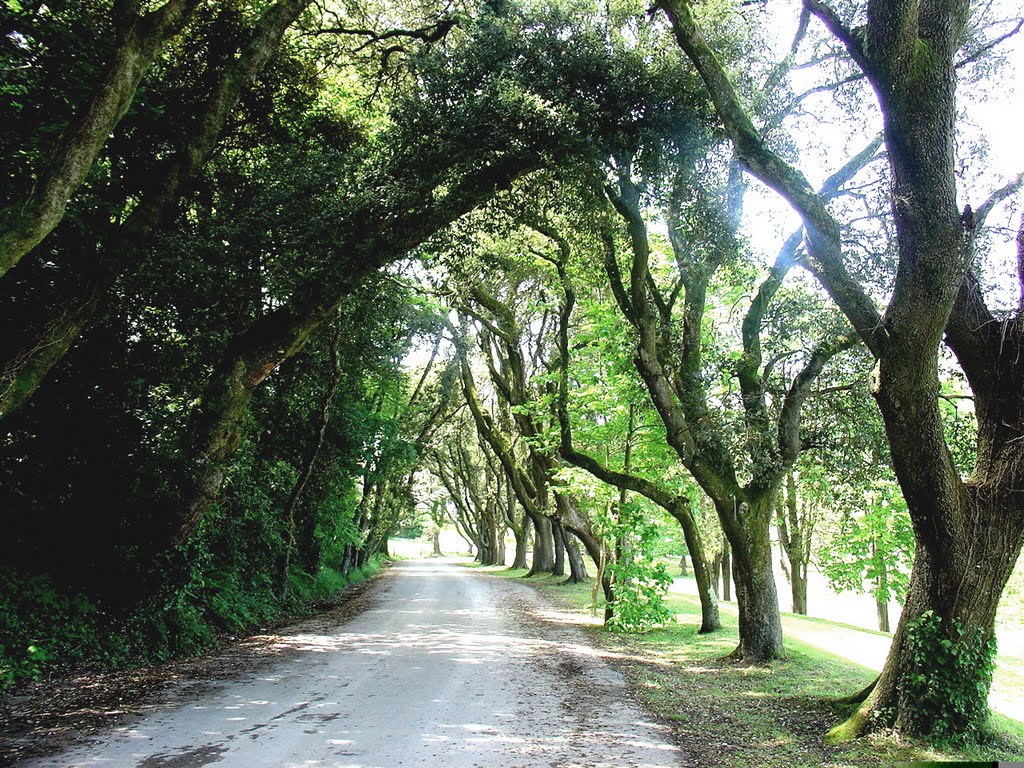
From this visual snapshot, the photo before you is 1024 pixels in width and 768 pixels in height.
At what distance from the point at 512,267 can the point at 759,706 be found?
429 inches

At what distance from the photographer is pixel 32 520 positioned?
9719mm

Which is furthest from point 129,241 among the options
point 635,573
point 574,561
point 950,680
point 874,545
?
point 574,561

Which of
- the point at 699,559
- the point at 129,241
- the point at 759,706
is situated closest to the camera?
the point at 759,706

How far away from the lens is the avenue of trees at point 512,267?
6344mm

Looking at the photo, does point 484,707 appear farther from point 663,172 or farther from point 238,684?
point 663,172

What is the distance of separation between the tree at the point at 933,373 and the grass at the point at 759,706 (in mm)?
376

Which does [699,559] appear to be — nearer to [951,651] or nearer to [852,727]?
[852,727]

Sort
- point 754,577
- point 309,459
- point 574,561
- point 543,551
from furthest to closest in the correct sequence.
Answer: point 543,551 < point 574,561 < point 309,459 < point 754,577

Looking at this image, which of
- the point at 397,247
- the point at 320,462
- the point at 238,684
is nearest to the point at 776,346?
the point at 397,247

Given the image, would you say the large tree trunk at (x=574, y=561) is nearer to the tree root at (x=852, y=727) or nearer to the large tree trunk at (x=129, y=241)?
the tree root at (x=852, y=727)

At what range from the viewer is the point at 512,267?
52.9ft

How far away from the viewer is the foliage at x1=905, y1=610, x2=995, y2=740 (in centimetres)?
612

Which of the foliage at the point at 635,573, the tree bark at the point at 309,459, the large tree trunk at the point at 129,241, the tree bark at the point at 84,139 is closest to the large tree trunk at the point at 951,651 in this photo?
the foliage at the point at 635,573

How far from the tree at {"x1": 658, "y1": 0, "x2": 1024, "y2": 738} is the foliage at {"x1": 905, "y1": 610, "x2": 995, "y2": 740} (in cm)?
1
